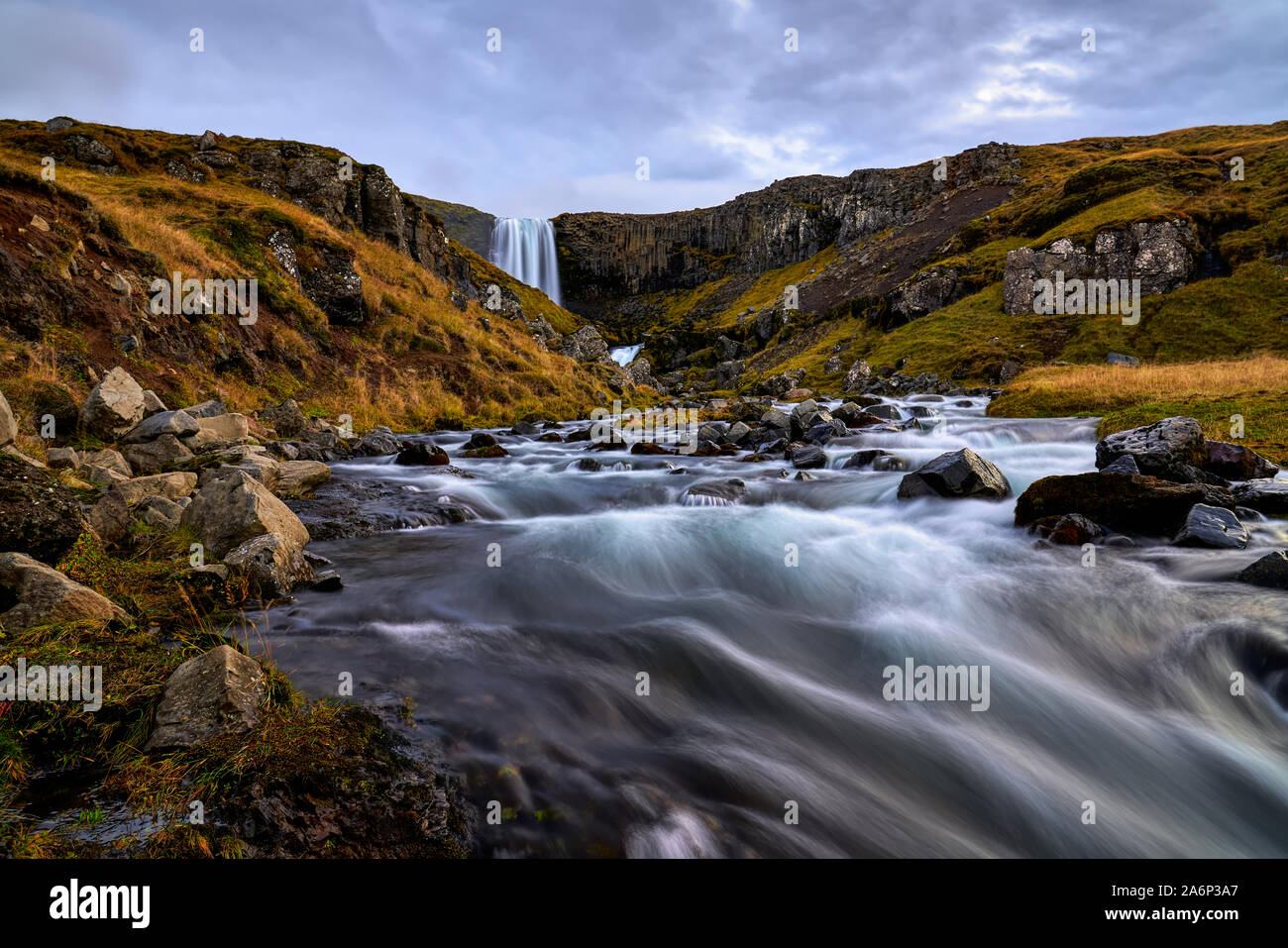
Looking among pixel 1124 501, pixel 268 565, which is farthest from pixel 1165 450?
pixel 268 565

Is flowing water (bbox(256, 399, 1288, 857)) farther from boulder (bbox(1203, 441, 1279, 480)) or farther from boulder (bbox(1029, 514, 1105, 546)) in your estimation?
boulder (bbox(1203, 441, 1279, 480))

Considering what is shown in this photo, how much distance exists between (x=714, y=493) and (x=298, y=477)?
885cm

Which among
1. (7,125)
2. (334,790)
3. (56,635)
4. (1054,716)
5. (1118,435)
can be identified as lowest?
(1054,716)

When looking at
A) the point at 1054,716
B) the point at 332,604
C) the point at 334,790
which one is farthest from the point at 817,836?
the point at 332,604

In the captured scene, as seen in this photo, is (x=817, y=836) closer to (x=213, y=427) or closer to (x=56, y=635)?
(x=56, y=635)

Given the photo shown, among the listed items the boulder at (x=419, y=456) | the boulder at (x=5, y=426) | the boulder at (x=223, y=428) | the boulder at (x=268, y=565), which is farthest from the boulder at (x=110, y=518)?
the boulder at (x=419, y=456)

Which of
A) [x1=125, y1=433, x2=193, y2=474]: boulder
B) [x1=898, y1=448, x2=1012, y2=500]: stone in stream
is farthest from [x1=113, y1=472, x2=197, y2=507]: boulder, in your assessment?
[x1=898, y1=448, x2=1012, y2=500]: stone in stream

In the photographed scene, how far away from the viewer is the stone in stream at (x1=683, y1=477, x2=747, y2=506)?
42.9 ft

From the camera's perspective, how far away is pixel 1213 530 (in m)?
8.59

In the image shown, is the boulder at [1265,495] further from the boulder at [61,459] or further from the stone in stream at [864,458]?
the boulder at [61,459]

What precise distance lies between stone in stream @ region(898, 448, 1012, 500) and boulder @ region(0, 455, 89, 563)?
1339cm

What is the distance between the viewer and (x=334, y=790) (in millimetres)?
3262

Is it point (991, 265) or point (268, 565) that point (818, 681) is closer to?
point (268, 565)

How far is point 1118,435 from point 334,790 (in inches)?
600
